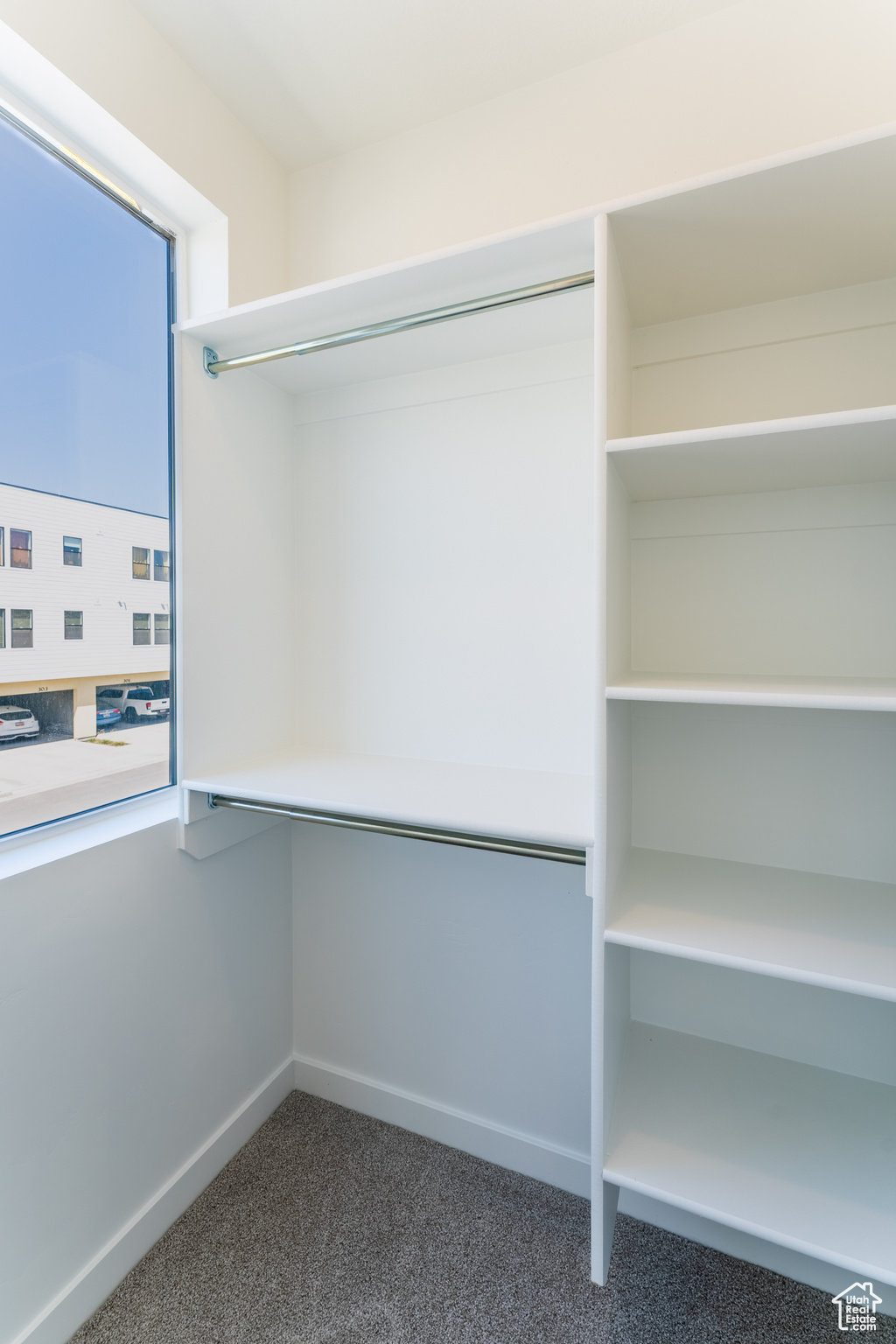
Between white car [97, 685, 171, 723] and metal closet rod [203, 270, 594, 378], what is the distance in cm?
80

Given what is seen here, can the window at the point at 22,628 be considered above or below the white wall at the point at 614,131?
below

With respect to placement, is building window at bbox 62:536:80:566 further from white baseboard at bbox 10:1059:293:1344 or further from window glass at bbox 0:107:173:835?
white baseboard at bbox 10:1059:293:1344

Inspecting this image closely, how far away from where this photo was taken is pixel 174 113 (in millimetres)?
1386

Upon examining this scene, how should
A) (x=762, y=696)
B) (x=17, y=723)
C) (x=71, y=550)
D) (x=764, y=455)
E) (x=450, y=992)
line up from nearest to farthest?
(x=762, y=696)
(x=764, y=455)
(x=17, y=723)
(x=71, y=550)
(x=450, y=992)

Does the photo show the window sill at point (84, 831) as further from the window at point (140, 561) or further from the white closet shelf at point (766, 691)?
the white closet shelf at point (766, 691)

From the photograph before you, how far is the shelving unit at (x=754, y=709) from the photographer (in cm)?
100

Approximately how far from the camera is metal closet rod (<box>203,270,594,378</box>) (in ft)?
3.68

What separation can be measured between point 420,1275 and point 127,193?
2.52 m

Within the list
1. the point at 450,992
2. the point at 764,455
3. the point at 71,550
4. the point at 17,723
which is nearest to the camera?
the point at 764,455

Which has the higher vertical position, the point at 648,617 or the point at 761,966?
the point at 648,617

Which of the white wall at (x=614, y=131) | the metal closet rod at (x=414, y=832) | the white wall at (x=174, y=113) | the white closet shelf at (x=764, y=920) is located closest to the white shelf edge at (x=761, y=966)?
the white closet shelf at (x=764, y=920)

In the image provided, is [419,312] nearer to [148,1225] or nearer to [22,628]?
[22,628]

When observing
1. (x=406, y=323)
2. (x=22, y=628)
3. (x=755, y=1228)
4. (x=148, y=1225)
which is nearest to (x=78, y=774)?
(x=22, y=628)

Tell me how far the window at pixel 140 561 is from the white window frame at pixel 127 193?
0.07 meters
